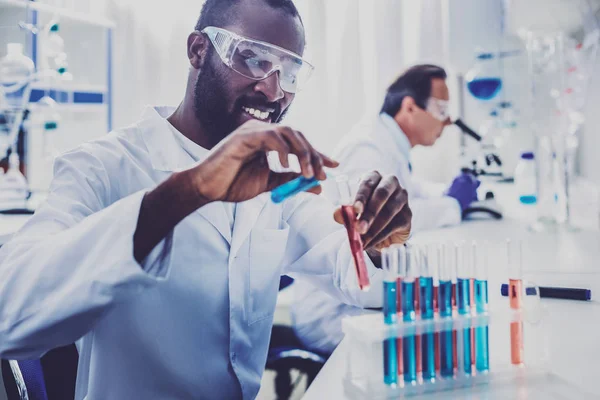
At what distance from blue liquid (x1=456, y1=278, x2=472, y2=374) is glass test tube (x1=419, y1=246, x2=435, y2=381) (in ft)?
0.15

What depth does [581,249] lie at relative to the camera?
1.71 meters

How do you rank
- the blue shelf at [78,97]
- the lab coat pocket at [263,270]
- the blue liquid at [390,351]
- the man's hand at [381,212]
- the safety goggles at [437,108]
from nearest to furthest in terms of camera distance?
1. the blue liquid at [390,351]
2. the man's hand at [381,212]
3. the lab coat pocket at [263,270]
4. the safety goggles at [437,108]
5. the blue shelf at [78,97]

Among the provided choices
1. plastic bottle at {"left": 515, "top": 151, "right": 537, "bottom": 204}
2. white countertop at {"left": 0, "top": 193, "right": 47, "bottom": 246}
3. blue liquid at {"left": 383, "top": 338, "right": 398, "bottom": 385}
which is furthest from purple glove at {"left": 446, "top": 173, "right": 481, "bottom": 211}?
blue liquid at {"left": 383, "top": 338, "right": 398, "bottom": 385}

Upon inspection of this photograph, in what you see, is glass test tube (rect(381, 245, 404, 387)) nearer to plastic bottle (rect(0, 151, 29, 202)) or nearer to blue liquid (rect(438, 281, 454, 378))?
blue liquid (rect(438, 281, 454, 378))

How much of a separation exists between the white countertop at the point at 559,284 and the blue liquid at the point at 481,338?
0.15 ft

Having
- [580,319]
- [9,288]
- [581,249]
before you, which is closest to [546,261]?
[581,249]

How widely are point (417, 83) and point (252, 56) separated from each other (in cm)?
175

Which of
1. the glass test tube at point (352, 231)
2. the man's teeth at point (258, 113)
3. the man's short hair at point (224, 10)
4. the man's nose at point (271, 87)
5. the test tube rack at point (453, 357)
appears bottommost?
the test tube rack at point (453, 357)

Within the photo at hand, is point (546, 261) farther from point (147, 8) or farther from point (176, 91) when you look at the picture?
point (147, 8)

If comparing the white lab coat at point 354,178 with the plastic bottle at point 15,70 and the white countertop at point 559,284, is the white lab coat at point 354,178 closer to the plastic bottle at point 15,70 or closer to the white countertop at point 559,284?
the white countertop at point 559,284

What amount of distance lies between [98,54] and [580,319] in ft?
10.5

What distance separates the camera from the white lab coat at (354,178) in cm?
171

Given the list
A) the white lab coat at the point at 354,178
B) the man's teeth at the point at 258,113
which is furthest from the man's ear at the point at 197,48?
the white lab coat at the point at 354,178

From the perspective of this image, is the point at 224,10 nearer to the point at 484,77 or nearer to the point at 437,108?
the point at 437,108
